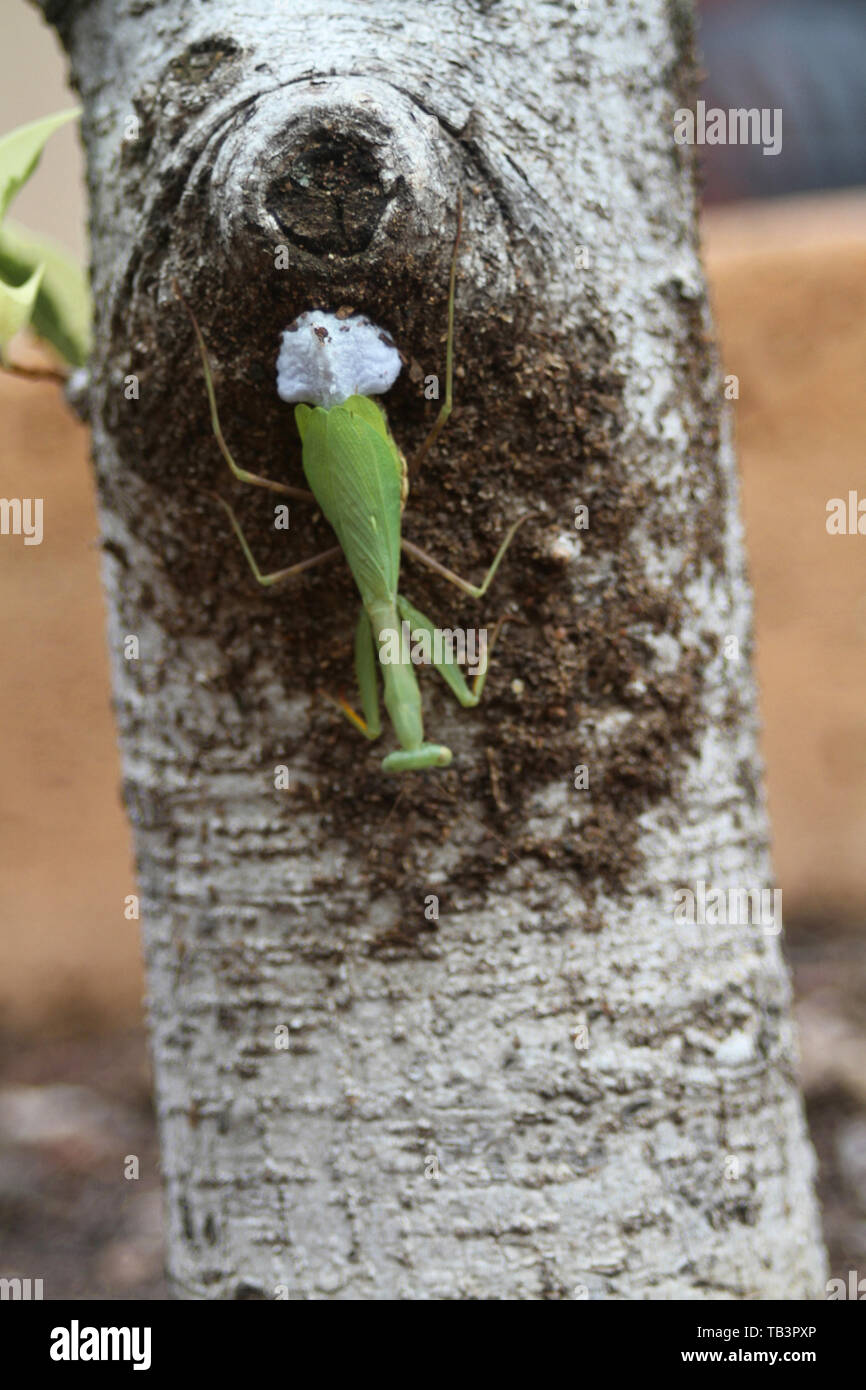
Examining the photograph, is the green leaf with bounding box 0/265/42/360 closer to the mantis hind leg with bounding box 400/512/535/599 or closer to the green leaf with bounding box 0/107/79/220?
the green leaf with bounding box 0/107/79/220

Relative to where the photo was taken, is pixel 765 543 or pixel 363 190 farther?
pixel 765 543

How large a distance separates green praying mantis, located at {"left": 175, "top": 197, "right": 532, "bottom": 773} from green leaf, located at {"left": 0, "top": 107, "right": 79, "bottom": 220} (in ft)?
1.23

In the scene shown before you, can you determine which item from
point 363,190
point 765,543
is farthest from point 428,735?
point 765,543

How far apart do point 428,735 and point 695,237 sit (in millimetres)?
582

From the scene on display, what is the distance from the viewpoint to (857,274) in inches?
126

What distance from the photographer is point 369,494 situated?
1046 millimetres

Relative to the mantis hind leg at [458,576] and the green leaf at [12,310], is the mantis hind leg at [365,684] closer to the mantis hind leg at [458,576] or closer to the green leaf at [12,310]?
the mantis hind leg at [458,576]

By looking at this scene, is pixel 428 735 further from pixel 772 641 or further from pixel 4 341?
pixel 772 641

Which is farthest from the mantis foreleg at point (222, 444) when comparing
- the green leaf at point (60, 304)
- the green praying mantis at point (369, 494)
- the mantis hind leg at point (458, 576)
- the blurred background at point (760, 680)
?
the blurred background at point (760, 680)

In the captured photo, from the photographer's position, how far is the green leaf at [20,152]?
1282 mm

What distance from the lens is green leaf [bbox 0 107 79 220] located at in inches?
50.5

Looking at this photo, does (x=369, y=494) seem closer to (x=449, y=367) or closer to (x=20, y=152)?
(x=449, y=367)

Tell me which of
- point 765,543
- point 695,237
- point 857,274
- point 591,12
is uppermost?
point 857,274

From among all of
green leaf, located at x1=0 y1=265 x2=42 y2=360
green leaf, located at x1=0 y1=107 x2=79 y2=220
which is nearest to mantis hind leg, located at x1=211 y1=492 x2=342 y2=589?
green leaf, located at x1=0 y1=265 x2=42 y2=360
